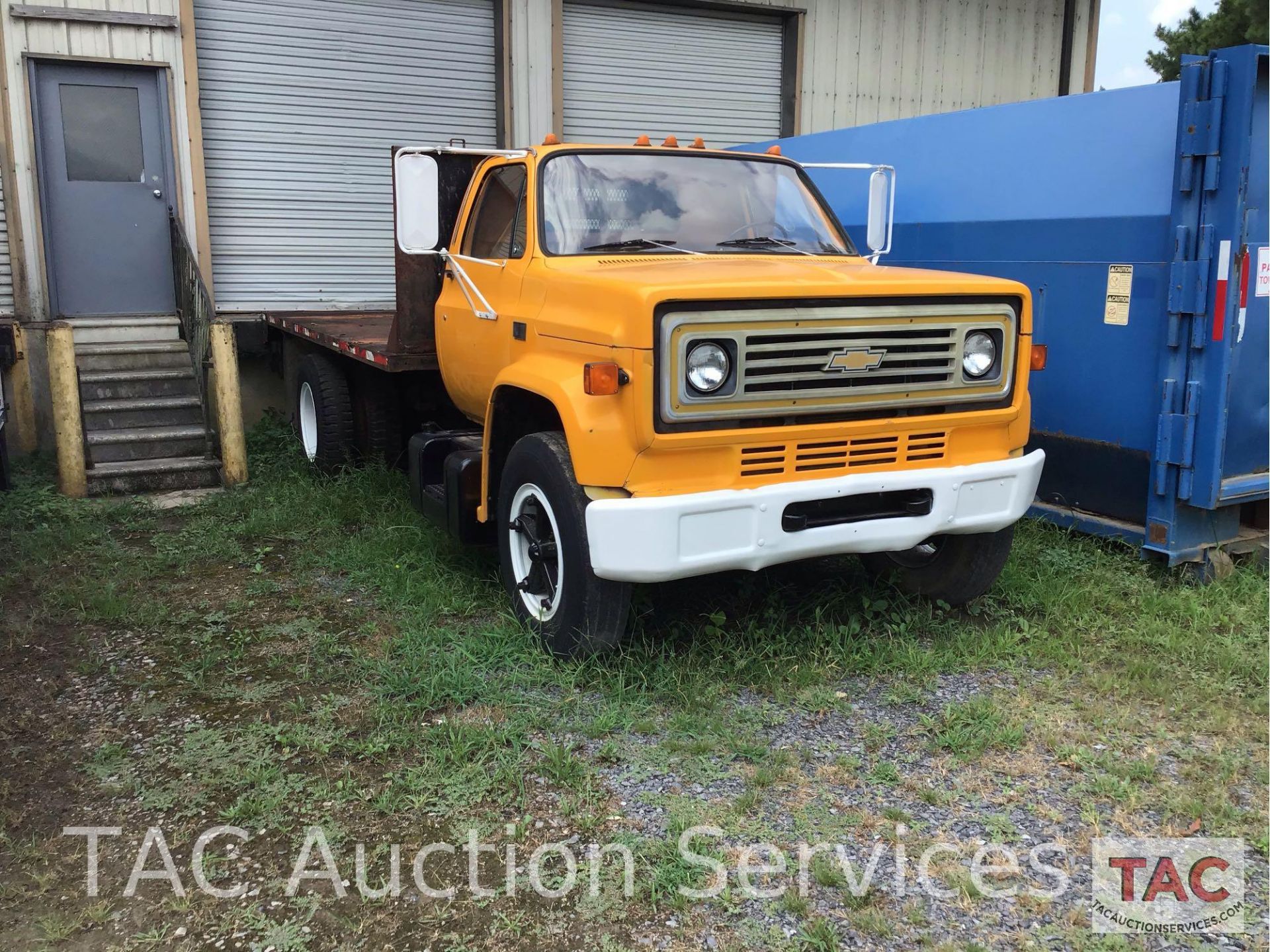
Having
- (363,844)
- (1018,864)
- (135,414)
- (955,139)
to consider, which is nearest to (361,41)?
(135,414)

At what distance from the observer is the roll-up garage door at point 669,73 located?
11.3m

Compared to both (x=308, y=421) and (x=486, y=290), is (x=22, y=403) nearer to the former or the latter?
(x=308, y=421)

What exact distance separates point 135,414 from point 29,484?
3.19ft

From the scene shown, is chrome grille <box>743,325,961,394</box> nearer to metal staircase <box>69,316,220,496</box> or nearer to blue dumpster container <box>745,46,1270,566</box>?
blue dumpster container <box>745,46,1270,566</box>

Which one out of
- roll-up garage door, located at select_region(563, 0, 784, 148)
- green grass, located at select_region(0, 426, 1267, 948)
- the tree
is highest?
the tree

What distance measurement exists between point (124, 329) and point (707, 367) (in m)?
7.22

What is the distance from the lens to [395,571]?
19.5 feet

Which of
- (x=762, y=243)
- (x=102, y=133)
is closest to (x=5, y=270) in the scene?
(x=102, y=133)

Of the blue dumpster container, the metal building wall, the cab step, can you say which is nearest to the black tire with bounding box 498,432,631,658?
the cab step

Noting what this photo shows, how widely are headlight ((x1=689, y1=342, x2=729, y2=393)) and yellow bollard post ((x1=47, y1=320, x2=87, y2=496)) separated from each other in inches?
214

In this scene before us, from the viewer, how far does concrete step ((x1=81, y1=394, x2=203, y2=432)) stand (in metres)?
8.48

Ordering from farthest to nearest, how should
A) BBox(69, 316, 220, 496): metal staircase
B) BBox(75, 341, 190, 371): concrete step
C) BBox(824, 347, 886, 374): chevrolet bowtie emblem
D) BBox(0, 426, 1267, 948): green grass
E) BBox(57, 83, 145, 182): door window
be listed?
BBox(57, 83, 145, 182): door window → BBox(75, 341, 190, 371): concrete step → BBox(69, 316, 220, 496): metal staircase → BBox(824, 347, 886, 374): chevrolet bowtie emblem → BBox(0, 426, 1267, 948): green grass

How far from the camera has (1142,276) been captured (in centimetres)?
574

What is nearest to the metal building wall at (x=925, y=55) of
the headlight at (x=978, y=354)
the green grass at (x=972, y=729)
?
the headlight at (x=978, y=354)
